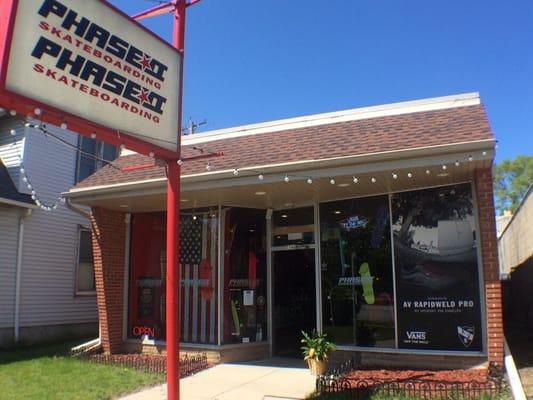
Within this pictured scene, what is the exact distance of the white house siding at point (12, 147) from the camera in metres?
14.4

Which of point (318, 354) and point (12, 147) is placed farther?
point (12, 147)

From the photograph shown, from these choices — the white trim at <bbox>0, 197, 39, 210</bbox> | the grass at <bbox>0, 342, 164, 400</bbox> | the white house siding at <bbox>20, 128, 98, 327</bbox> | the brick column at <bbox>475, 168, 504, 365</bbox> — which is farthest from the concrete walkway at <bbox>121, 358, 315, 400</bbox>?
the white trim at <bbox>0, 197, 39, 210</bbox>

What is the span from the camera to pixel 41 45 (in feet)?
15.7

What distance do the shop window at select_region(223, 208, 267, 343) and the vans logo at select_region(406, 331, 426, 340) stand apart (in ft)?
10.5

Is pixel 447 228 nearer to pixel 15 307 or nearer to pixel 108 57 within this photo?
pixel 108 57

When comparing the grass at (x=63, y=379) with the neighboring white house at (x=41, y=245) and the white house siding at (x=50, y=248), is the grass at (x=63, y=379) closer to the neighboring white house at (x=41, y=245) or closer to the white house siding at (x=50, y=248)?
the neighboring white house at (x=41, y=245)

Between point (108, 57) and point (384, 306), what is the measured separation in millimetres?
6542

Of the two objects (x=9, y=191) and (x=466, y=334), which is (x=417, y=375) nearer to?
(x=466, y=334)

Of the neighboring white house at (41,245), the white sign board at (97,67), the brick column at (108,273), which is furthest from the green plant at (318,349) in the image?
the neighboring white house at (41,245)

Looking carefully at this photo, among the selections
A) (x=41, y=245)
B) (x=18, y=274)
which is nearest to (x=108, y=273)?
(x=18, y=274)

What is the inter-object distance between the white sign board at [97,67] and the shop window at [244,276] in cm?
528

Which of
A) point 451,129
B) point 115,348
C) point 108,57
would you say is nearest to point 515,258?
point 451,129

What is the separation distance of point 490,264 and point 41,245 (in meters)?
11.5

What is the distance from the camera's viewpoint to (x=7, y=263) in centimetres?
1366
